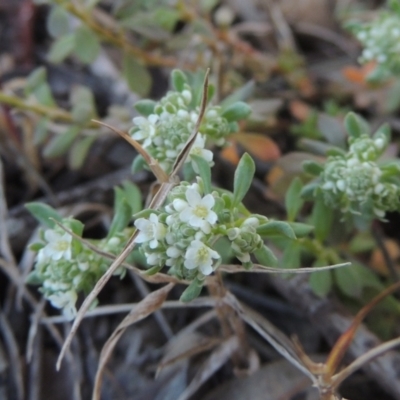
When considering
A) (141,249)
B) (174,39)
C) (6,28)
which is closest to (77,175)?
(174,39)

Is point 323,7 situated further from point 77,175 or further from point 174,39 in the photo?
point 77,175

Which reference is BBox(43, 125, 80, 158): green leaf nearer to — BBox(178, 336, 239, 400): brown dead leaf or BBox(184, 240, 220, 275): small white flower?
BBox(178, 336, 239, 400): brown dead leaf

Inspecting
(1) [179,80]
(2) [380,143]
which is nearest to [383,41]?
(2) [380,143]

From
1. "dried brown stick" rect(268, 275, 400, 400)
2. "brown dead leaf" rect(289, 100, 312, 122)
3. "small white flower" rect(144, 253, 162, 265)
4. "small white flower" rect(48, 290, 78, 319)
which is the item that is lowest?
"dried brown stick" rect(268, 275, 400, 400)

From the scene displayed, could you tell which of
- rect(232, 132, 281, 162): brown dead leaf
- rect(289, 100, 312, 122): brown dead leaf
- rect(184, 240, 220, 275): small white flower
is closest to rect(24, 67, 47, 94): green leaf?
rect(232, 132, 281, 162): brown dead leaf

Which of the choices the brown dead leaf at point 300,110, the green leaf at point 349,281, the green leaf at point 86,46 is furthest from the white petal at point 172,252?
the brown dead leaf at point 300,110

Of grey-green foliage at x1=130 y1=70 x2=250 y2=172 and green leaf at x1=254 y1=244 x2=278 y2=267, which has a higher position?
grey-green foliage at x1=130 y1=70 x2=250 y2=172

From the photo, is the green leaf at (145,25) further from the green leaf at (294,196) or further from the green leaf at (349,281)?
the green leaf at (349,281)
